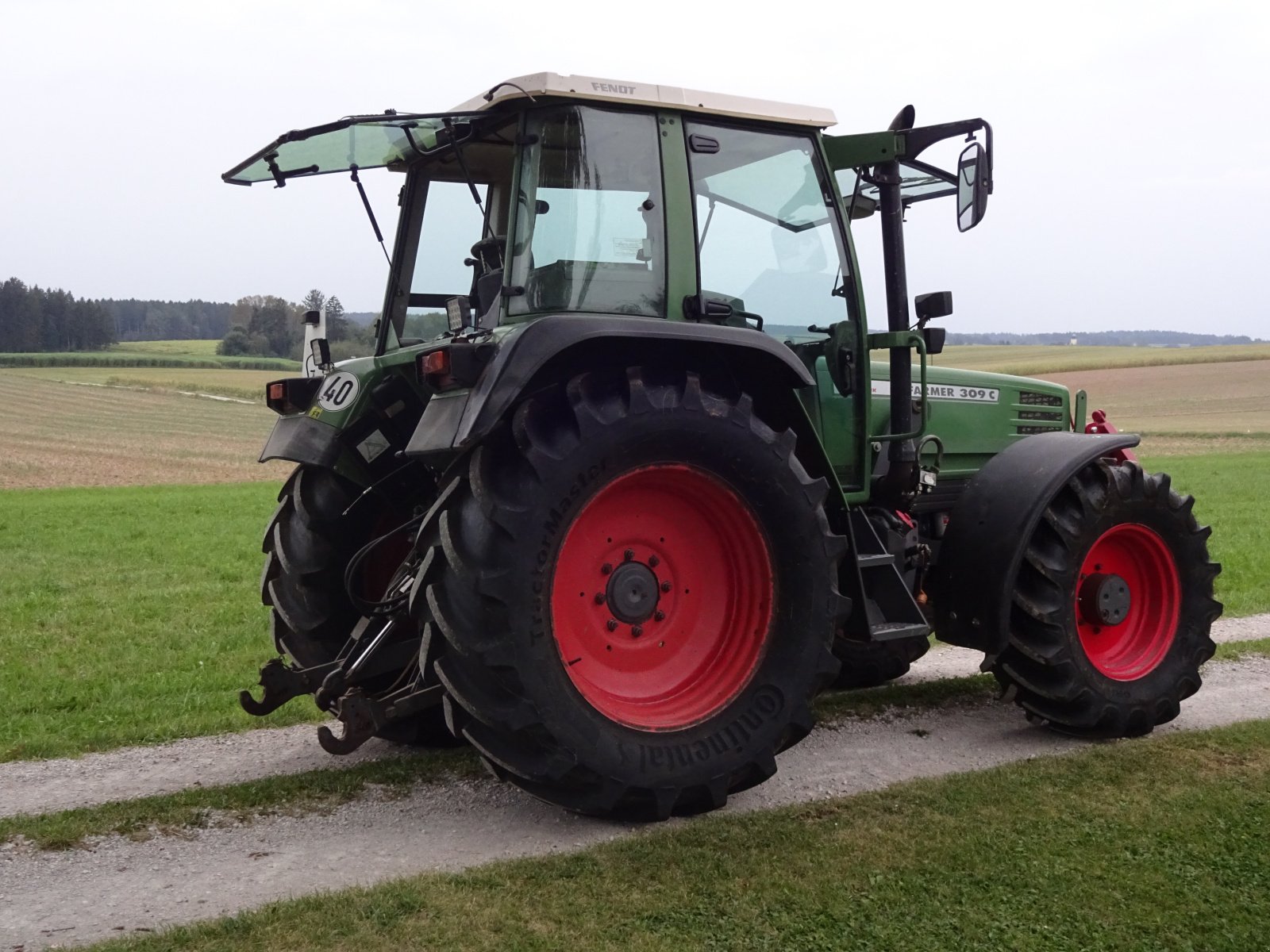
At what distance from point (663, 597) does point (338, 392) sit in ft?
5.22

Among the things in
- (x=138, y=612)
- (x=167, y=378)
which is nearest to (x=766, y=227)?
(x=138, y=612)

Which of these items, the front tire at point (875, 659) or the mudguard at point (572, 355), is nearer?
the mudguard at point (572, 355)

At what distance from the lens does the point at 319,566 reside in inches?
188

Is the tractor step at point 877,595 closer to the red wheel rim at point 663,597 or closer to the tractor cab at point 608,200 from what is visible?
the red wheel rim at point 663,597

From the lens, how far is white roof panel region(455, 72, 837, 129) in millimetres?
3998

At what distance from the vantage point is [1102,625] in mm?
5195

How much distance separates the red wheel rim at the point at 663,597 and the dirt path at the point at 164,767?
55.2 inches

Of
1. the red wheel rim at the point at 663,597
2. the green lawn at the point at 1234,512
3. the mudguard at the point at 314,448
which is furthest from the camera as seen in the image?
the green lawn at the point at 1234,512

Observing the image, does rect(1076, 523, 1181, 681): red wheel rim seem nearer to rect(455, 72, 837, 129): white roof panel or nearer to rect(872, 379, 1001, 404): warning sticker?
rect(872, 379, 1001, 404): warning sticker

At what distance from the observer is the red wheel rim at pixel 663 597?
13.1 ft

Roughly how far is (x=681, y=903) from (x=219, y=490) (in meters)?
16.8

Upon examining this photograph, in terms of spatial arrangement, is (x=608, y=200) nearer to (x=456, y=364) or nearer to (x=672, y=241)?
→ (x=672, y=241)

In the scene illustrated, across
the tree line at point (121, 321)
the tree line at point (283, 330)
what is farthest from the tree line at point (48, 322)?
the tree line at point (283, 330)

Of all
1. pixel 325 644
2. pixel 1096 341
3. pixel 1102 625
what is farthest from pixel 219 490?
pixel 1096 341
